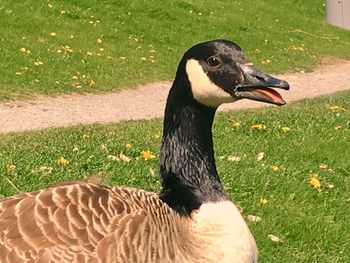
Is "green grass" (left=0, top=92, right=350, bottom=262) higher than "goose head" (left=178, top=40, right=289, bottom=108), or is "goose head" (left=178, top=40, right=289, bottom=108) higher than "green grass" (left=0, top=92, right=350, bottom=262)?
"goose head" (left=178, top=40, right=289, bottom=108)

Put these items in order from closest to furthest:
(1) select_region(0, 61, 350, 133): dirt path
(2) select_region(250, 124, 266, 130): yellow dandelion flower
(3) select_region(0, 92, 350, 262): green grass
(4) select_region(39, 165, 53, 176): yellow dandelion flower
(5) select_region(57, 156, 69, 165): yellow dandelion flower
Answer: (3) select_region(0, 92, 350, 262): green grass < (4) select_region(39, 165, 53, 176): yellow dandelion flower < (5) select_region(57, 156, 69, 165): yellow dandelion flower < (2) select_region(250, 124, 266, 130): yellow dandelion flower < (1) select_region(0, 61, 350, 133): dirt path

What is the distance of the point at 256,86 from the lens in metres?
3.93

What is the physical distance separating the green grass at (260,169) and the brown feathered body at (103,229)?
1.45 meters

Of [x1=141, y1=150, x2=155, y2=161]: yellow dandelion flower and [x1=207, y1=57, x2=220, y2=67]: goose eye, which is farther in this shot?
[x1=141, y1=150, x2=155, y2=161]: yellow dandelion flower

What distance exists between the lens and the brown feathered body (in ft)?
11.4

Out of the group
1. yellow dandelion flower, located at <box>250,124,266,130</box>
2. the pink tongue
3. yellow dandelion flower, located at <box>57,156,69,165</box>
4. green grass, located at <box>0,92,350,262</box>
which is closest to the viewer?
the pink tongue

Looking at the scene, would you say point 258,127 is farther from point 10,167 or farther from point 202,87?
point 202,87

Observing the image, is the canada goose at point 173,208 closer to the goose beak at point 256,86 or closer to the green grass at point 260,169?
the goose beak at point 256,86

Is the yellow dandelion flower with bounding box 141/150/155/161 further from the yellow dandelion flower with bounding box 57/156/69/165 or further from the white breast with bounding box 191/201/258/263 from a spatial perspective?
the white breast with bounding box 191/201/258/263

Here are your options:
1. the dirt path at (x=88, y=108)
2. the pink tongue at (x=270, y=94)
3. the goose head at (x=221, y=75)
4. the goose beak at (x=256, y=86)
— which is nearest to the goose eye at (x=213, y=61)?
the goose head at (x=221, y=75)

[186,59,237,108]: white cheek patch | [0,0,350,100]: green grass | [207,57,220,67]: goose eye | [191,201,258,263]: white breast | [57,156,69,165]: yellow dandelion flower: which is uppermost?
[207,57,220,67]: goose eye

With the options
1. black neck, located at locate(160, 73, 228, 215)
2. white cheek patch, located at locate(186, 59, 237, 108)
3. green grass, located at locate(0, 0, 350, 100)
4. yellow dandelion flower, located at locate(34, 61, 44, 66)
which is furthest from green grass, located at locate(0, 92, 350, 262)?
yellow dandelion flower, located at locate(34, 61, 44, 66)

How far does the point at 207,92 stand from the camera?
13.3ft

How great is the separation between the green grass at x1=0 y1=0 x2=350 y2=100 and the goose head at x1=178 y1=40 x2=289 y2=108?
31.8 feet
